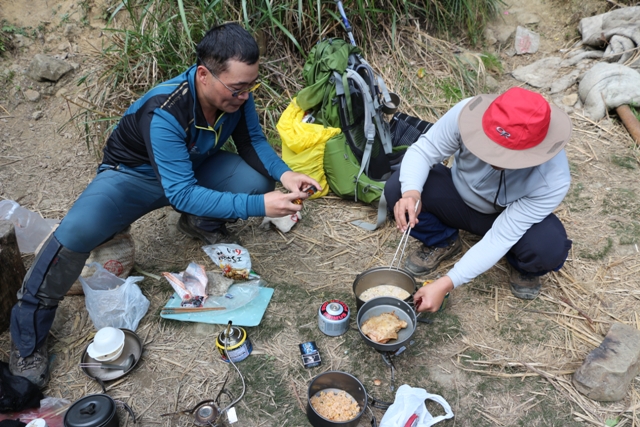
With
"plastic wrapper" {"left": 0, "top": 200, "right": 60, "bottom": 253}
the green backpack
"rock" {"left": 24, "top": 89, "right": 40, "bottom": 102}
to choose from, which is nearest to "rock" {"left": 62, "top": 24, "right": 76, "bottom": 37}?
"rock" {"left": 24, "top": 89, "right": 40, "bottom": 102}

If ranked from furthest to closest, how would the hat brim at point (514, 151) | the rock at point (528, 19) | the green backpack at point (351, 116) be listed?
the rock at point (528, 19)
the green backpack at point (351, 116)
the hat brim at point (514, 151)

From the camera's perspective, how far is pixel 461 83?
16.0ft

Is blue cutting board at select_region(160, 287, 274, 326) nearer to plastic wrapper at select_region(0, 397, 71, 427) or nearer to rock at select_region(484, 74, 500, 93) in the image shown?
plastic wrapper at select_region(0, 397, 71, 427)

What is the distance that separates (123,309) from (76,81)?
3.07m

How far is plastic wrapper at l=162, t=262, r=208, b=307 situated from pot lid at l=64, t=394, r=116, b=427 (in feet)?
2.38

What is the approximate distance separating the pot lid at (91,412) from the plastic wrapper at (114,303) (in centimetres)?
54

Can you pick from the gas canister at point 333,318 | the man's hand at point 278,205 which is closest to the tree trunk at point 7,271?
the man's hand at point 278,205

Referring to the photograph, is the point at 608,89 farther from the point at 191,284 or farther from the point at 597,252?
the point at 191,284

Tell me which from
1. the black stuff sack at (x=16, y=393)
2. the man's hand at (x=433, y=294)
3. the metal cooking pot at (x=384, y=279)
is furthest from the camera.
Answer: the metal cooking pot at (x=384, y=279)

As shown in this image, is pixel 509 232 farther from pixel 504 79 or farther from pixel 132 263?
pixel 504 79

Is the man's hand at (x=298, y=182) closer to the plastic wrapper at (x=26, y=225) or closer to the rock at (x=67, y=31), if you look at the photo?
the plastic wrapper at (x=26, y=225)

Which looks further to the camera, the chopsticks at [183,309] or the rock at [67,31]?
the rock at [67,31]

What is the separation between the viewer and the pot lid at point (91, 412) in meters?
2.00

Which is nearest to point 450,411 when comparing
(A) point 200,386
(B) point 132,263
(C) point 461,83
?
(A) point 200,386
